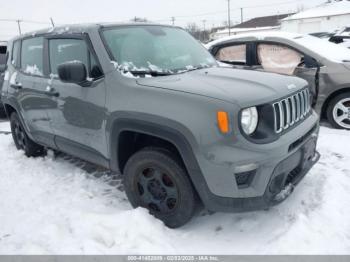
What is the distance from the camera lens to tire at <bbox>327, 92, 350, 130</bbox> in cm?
562

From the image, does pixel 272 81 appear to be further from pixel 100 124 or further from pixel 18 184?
pixel 18 184

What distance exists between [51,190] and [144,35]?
208 cm

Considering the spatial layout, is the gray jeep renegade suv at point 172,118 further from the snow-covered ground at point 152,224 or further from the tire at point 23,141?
the tire at point 23,141

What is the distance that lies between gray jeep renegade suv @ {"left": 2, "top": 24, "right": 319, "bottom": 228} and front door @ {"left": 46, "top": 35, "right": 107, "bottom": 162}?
1cm

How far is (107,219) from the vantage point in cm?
302

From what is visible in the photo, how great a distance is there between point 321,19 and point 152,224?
4198 cm

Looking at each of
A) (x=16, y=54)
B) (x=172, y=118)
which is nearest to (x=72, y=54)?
(x=172, y=118)

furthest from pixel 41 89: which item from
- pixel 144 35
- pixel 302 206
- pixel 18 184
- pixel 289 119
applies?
pixel 302 206

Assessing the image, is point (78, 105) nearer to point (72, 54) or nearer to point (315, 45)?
point (72, 54)

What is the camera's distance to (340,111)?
5.73 meters

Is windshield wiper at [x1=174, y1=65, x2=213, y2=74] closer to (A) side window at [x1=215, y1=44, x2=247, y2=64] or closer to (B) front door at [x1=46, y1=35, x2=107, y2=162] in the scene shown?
(B) front door at [x1=46, y1=35, x2=107, y2=162]

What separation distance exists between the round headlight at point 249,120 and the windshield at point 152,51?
3.49 ft

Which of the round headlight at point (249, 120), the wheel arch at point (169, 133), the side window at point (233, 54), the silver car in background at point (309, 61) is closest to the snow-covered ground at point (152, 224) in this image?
the wheel arch at point (169, 133)

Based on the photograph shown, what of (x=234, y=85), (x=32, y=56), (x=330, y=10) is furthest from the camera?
(x=330, y=10)
